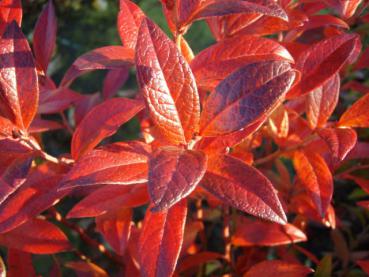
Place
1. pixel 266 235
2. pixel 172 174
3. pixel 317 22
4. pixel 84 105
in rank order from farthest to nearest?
pixel 84 105, pixel 266 235, pixel 317 22, pixel 172 174

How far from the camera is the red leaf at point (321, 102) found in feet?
2.81

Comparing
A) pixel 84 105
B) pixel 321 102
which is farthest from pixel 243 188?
pixel 84 105

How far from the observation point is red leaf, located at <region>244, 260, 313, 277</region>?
875 millimetres

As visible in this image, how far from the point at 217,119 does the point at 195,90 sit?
0.15 ft

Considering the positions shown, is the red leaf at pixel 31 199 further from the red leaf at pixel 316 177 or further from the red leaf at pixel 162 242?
the red leaf at pixel 316 177

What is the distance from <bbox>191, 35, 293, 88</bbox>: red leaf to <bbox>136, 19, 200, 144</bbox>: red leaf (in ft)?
0.43

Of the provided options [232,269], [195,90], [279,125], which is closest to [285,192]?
[232,269]

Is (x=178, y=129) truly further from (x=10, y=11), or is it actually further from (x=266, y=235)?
(x=266, y=235)

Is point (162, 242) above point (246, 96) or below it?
below

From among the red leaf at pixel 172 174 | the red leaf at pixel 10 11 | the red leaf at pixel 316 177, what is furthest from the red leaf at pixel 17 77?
the red leaf at pixel 316 177

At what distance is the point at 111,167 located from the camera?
63 cm

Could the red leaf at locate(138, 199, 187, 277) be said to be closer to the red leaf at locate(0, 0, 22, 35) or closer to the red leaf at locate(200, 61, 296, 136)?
the red leaf at locate(200, 61, 296, 136)

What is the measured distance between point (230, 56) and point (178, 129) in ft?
0.59

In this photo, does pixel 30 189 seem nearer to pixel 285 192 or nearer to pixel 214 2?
pixel 214 2
